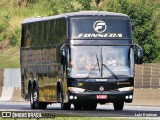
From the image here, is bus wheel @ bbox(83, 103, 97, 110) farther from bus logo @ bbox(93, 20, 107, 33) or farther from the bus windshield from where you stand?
bus logo @ bbox(93, 20, 107, 33)

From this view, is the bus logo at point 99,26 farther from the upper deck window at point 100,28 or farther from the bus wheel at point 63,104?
the bus wheel at point 63,104

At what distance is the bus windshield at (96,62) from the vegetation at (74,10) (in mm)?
23742

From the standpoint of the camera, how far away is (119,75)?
1383 inches

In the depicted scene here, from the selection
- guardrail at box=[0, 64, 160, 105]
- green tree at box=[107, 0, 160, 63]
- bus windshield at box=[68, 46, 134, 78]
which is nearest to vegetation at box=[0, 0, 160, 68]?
green tree at box=[107, 0, 160, 63]

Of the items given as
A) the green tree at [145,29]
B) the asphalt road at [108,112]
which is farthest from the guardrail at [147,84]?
the green tree at [145,29]

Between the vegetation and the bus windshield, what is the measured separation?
935 inches

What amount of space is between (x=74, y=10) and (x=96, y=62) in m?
34.3

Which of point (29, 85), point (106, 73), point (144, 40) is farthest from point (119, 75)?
point (144, 40)

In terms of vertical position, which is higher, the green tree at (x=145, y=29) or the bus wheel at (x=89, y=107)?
the green tree at (x=145, y=29)

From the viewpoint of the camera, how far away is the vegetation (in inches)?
2405

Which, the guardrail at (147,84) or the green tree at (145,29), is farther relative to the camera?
the green tree at (145,29)

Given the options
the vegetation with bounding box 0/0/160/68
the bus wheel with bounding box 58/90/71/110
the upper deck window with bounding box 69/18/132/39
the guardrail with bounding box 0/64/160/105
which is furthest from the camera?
the vegetation with bounding box 0/0/160/68

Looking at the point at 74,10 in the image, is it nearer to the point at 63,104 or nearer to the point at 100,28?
the point at 63,104

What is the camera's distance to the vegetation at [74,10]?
61.1 meters
